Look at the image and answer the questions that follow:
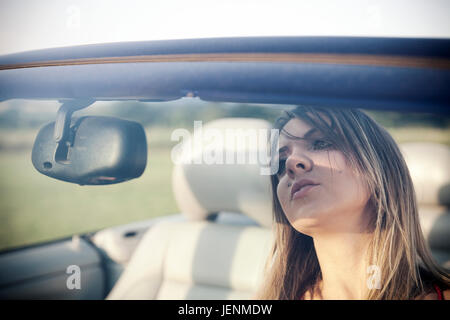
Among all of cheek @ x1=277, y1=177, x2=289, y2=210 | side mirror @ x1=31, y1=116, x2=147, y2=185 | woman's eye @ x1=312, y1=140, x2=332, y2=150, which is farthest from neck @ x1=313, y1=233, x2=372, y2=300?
side mirror @ x1=31, y1=116, x2=147, y2=185

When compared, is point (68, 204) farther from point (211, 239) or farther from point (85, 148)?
point (85, 148)

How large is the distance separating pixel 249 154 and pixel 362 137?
841 mm

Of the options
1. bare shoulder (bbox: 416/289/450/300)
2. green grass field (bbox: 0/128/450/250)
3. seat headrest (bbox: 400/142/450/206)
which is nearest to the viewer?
bare shoulder (bbox: 416/289/450/300)

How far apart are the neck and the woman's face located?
40mm

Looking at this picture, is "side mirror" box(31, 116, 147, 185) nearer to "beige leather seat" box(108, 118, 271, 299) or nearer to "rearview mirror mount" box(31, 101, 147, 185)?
"rearview mirror mount" box(31, 101, 147, 185)

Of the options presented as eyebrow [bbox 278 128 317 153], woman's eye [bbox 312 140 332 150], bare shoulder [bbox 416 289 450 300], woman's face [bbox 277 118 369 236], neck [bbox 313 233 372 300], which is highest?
eyebrow [bbox 278 128 317 153]

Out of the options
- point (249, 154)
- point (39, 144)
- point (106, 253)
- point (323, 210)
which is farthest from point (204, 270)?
point (39, 144)

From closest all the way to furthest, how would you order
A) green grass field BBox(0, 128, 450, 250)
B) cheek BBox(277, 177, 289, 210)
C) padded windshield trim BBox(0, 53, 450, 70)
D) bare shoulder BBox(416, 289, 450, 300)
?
padded windshield trim BBox(0, 53, 450, 70)
bare shoulder BBox(416, 289, 450, 300)
cheek BBox(277, 177, 289, 210)
green grass field BBox(0, 128, 450, 250)

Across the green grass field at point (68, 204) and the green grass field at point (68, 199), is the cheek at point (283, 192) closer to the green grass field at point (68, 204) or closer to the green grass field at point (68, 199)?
the green grass field at point (68, 199)

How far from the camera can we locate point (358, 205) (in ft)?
4.07

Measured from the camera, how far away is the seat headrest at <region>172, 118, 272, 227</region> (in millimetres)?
2027

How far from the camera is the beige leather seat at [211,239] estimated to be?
2.09m

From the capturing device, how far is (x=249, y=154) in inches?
80.1

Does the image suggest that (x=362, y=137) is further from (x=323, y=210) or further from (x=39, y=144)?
(x=39, y=144)
